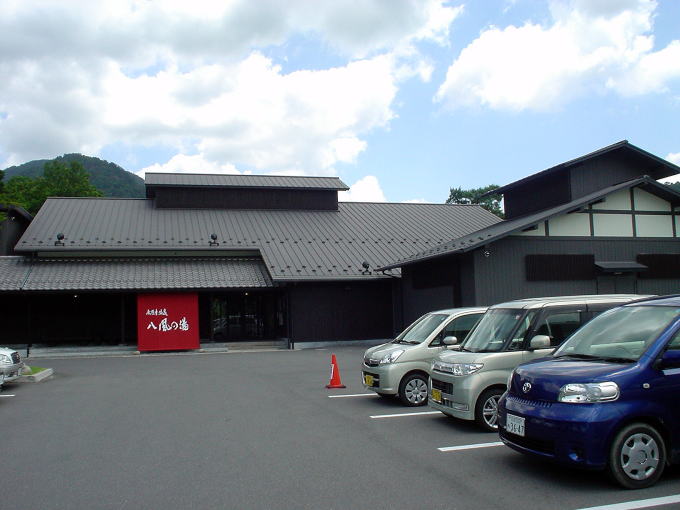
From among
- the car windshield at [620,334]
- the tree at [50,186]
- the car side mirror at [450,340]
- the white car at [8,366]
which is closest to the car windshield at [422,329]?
the car side mirror at [450,340]

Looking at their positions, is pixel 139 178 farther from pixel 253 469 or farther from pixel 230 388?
pixel 253 469

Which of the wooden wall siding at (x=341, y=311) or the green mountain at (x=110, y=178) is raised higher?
the green mountain at (x=110, y=178)

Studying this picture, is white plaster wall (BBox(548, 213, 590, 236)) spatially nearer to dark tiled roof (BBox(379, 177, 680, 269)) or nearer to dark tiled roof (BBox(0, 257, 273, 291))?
dark tiled roof (BBox(379, 177, 680, 269))

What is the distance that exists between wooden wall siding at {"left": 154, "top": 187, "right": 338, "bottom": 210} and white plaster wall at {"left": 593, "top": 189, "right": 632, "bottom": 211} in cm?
1758

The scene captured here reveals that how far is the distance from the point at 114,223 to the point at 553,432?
27838 mm

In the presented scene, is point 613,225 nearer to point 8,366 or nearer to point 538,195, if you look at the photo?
point 538,195

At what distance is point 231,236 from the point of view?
29625mm

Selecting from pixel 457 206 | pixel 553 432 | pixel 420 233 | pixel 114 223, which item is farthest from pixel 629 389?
→ pixel 457 206

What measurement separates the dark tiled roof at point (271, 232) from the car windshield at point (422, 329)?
14.0m

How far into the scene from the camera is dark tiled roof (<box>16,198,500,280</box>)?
1072 inches

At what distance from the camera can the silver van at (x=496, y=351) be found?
8.23 metres

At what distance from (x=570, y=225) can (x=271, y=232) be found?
1539 centimetres

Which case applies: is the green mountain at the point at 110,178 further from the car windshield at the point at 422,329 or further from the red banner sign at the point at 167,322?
the car windshield at the point at 422,329

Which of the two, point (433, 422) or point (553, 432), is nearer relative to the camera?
point (553, 432)
